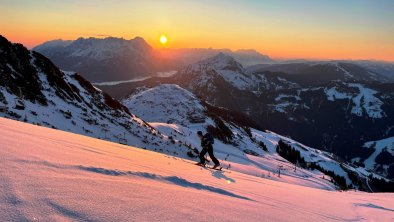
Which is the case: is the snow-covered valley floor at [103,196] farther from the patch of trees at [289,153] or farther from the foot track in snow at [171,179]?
the patch of trees at [289,153]

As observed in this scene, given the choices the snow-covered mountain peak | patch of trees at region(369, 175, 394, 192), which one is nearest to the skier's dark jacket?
the snow-covered mountain peak

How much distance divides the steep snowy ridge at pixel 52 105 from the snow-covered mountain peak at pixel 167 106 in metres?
66.8

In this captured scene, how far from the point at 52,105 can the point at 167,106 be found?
98.0 meters

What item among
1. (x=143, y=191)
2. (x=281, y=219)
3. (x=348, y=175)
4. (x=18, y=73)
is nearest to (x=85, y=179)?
(x=143, y=191)

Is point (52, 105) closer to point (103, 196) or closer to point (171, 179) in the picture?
point (171, 179)

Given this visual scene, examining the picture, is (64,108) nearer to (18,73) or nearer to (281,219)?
(18,73)

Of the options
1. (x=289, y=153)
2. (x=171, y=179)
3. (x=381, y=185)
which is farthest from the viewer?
(x=381, y=185)

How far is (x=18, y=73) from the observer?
40.3 metres

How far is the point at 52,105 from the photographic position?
1438 inches

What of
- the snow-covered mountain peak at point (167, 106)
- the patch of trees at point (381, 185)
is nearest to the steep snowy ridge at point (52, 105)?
the snow-covered mountain peak at point (167, 106)

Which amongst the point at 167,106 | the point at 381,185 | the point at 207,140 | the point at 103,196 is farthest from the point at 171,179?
the point at 381,185

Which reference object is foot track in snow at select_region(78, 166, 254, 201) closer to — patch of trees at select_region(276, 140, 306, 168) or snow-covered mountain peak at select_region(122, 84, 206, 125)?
snow-covered mountain peak at select_region(122, 84, 206, 125)

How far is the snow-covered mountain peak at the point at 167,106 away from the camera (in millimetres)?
121188

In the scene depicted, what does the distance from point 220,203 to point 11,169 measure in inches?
150
